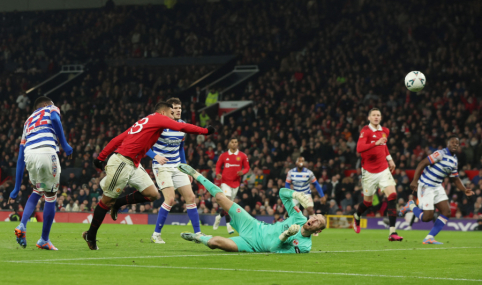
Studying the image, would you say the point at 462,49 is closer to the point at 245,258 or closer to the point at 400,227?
the point at 400,227

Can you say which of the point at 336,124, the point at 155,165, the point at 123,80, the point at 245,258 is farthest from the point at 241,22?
the point at 245,258

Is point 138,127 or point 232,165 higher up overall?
point 138,127

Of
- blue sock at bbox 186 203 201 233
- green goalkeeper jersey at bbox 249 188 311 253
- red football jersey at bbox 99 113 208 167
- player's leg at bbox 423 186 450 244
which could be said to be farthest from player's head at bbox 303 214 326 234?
player's leg at bbox 423 186 450 244

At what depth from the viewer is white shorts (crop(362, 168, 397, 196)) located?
15.3 meters

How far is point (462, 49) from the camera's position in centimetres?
2912

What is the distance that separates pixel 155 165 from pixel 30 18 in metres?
34.2

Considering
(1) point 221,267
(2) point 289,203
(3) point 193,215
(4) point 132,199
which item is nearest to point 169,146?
(3) point 193,215

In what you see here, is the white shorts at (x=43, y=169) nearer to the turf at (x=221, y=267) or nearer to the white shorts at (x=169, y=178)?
the turf at (x=221, y=267)

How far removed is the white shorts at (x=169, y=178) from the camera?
502 inches

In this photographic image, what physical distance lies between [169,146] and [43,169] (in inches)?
137

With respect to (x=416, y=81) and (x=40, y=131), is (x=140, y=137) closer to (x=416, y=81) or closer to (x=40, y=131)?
(x=40, y=131)

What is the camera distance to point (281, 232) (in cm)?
920

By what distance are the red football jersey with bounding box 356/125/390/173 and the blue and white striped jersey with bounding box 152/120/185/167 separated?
452 cm

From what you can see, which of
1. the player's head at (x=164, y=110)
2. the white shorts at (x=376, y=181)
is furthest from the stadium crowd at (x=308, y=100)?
the player's head at (x=164, y=110)
